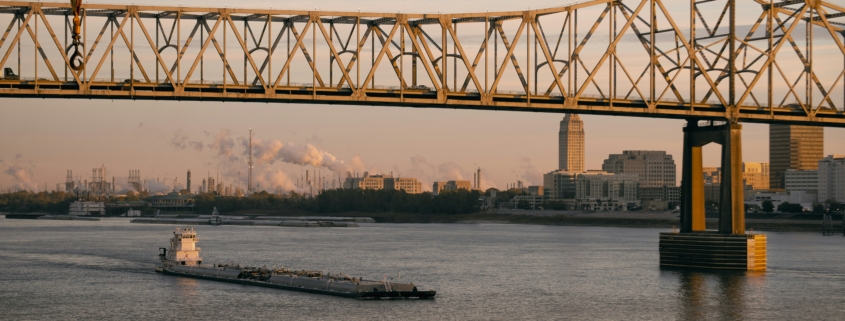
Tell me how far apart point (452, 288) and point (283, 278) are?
13.7 meters

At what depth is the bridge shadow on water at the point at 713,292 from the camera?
7346cm

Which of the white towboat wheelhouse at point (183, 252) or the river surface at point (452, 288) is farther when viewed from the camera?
the white towboat wheelhouse at point (183, 252)

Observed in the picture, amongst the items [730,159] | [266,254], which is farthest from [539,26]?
[266,254]

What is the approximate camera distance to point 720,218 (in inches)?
3858

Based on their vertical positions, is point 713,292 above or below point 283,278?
below

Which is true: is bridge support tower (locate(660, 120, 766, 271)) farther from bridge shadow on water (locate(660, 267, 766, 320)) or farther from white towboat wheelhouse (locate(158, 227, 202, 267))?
white towboat wheelhouse (locate(158, 227, 202, 267))

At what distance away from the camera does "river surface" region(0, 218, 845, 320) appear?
A: 7306 centimetres

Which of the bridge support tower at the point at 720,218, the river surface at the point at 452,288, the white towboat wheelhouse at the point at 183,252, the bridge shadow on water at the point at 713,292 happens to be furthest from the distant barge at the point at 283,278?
the bridge support tower at the point at 720,218

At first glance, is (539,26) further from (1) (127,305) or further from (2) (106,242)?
(2) (106,242)

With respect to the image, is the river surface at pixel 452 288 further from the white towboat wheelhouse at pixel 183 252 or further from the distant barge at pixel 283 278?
the white towboat wheelhouse at pixel 183 252

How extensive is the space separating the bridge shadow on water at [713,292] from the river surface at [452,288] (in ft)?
0.42

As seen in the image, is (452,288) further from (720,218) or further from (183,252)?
(183,252)

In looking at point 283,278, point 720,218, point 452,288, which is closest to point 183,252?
point 283,278

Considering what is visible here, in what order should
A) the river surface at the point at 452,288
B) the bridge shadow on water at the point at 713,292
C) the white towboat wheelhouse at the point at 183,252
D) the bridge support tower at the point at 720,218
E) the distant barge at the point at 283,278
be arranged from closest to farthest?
the river surface at the point at 452,288, the bridge shadow on water at the point at 713,292, the distant barge at the point at 283,278, the bridge support tower at the point at 720,218, the white towboat wheelhouse at the point at 183,252
